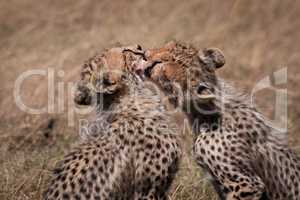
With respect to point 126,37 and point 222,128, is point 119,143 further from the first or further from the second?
point 126,37

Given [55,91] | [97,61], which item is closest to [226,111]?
[97,61]

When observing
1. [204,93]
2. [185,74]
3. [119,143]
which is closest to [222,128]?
[204,93]

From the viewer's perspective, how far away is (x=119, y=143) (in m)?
5.07

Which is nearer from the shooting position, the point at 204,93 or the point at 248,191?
the point at 248,191

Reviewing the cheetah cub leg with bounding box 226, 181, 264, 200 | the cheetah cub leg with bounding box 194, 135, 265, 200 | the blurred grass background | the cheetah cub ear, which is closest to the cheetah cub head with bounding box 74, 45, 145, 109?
the cheetah cub ear

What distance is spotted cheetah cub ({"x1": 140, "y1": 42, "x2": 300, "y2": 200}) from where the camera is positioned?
519 cm

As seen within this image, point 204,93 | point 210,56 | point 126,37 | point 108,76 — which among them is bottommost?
point 204,93

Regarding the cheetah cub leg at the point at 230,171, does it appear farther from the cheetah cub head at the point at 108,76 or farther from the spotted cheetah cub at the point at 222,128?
the cheetah cub head at the point at 108,76

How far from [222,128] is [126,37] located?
4722 mm

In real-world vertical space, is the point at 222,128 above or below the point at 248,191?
above

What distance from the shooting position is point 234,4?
35.3ft

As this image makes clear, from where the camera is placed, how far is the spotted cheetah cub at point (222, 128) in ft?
17.0

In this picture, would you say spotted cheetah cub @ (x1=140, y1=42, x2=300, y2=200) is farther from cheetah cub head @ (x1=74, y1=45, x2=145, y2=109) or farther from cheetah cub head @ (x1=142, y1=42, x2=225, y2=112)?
cheetah cub head @ (x1=74, y1=45, x2=145, y2=109)

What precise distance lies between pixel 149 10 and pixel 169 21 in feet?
1.14
